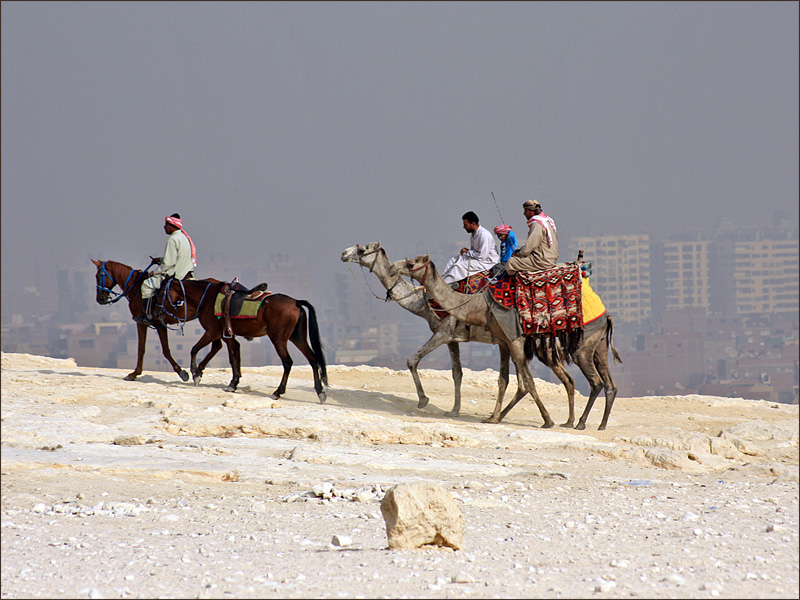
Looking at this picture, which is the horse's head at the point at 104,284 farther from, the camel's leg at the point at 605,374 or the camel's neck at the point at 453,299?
the camel's leg at the point at 605,374

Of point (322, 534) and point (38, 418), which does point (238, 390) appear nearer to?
point (38, 418)

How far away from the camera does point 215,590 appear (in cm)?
513

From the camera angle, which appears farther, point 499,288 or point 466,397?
point 466,397

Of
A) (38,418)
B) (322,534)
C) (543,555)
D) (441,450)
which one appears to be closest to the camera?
(543,555)

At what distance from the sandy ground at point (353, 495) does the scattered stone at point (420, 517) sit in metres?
0.12

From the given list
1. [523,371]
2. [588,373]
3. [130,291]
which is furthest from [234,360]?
[588,373]

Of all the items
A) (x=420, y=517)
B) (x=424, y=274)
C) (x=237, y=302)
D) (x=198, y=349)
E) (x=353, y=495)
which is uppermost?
(x=424, y=274)

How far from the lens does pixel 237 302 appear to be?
14117mm

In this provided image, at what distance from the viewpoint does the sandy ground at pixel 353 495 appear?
5.48 m

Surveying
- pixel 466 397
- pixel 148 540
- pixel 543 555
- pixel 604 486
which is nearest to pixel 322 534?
pixel 148 540

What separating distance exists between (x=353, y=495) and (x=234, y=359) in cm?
649

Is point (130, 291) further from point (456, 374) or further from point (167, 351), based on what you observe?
point (456, 374)

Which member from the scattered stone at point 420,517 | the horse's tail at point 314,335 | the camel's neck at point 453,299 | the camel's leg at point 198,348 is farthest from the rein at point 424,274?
the scattered stone at point 420,517

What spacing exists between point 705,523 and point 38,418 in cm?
761
